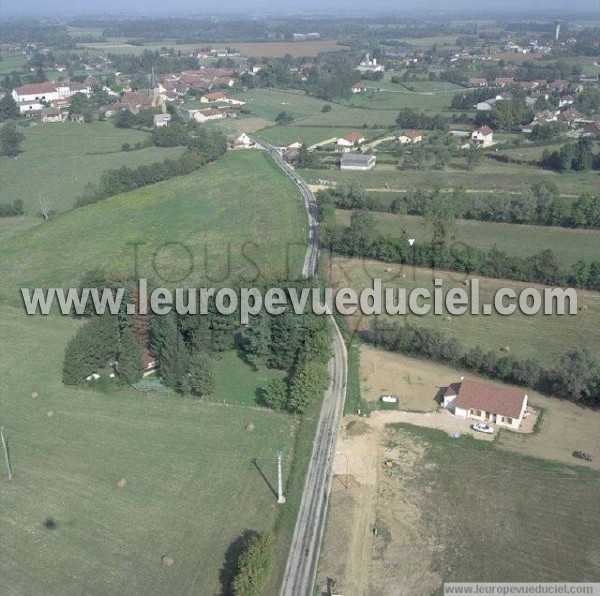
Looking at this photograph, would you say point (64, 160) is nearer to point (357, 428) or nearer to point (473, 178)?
point (473, 178)

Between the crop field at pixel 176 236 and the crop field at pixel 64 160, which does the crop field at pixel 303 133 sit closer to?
the crop field at pixel 64 160

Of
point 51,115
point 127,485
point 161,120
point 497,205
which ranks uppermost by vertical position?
point 161,120

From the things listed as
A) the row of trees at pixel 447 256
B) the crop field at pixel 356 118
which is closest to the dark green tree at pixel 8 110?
the crop field at pixel 356 118

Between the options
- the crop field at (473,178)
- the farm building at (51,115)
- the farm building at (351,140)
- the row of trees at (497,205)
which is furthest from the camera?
the farm building at (51,115)

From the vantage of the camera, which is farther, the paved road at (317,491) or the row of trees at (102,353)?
the row of trees at (102,353)

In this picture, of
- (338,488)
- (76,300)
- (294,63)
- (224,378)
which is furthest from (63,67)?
(338,488)

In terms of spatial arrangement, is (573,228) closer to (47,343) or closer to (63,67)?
(47,343)

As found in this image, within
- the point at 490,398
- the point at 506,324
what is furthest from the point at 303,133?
the point at 490,398
